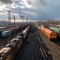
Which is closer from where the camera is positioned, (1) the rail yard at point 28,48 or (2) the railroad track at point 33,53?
(1) the rail yard at point 28,48

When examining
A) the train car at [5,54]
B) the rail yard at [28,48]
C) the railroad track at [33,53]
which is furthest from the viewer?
the railroad track at [33,53]

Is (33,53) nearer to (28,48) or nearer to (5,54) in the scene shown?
(28,48)

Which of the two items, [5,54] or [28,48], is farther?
[28,48]

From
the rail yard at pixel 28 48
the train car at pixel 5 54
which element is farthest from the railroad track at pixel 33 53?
the train car at pixel 5 54

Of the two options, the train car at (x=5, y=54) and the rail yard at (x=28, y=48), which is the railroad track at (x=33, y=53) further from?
the train car at (x=5, y=54)

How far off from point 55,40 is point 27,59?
22.0m

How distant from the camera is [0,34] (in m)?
49.8

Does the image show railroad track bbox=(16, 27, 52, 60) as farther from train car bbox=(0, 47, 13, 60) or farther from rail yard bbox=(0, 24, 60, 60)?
Result: train car bbox=(0, 47, 13, 60)

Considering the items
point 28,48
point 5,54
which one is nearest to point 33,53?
point 28,48

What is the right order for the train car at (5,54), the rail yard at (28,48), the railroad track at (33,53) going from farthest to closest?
the railroad track at (33,53)
the rail yard at (28,48)
the train car at (5,54)

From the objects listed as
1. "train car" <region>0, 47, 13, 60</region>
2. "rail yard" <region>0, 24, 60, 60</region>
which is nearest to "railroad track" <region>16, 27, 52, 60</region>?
"rail yard" <region>0, 24, 60, 60</region>

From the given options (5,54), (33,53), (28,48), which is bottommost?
(28,48)

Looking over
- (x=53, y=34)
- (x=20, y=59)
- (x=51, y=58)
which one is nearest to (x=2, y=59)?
(x=20, y=59)

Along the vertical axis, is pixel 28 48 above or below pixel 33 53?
below
